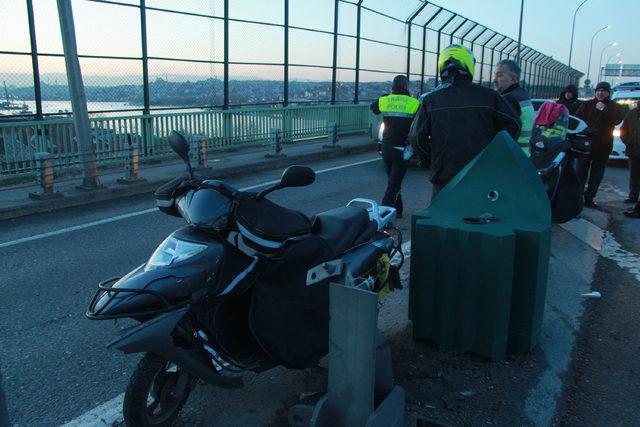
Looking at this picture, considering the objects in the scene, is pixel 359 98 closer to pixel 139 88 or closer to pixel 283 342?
pixel 139 88

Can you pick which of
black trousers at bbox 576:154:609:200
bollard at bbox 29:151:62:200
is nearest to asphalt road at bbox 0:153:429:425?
bollard at bbox 29:151:62:200

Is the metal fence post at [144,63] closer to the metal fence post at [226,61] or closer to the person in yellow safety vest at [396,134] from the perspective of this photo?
the metal fence post at [226,61]

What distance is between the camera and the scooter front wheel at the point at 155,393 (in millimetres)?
2623

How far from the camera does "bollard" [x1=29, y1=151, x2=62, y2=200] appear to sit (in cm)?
804

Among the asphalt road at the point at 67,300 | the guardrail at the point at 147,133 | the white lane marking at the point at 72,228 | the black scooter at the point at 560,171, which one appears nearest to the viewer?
the asphalt road at the point at 67,300

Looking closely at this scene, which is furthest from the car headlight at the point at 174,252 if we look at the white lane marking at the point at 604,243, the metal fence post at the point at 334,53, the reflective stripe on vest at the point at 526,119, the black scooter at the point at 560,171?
the metal fence post at the point at 334,53

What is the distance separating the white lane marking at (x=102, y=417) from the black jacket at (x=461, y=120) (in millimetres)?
2907

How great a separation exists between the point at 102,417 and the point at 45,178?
19.6ft

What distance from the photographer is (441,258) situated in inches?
139

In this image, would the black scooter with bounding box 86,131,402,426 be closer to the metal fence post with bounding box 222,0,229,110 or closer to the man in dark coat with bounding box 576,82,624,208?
the man in dark coat with bounding box 576,82,624,208

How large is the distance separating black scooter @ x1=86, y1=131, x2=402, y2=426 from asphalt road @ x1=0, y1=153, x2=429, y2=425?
2.56 ft

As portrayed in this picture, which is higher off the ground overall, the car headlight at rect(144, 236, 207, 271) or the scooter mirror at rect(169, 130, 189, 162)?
the scooter mirror at rect(169, 130, 189, 162)

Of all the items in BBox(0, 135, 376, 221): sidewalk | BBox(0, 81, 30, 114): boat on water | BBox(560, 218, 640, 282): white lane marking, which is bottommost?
BBox(560, 218, 640, 282): white lane marking

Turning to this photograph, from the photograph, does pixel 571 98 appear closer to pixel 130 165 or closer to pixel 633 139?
pixel 633 139
